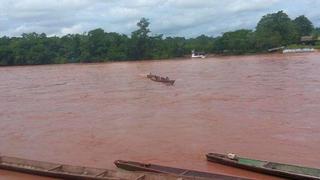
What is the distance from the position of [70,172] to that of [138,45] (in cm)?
5620

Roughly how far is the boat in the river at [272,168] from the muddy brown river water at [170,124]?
14cm

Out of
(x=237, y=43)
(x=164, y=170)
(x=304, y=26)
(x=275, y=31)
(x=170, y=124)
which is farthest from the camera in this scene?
(x=304, y=26)

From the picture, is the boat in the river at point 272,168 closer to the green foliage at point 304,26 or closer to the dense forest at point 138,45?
the dense forest at point 138,45

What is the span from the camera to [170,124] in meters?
15.1

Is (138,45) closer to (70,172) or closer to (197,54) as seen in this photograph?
(197,54)

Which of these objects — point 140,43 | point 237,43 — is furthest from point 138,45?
point 237,43

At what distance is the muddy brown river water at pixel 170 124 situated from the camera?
1141 cm

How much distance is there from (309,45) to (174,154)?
52.7 meters

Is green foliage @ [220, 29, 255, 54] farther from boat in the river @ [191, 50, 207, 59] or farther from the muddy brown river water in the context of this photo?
the muddy brown river water

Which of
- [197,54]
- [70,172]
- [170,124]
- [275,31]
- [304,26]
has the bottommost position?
[170,124]

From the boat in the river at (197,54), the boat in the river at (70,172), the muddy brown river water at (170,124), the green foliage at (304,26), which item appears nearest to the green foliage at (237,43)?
the boat in the river at (197,54)

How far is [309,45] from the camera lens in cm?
6028

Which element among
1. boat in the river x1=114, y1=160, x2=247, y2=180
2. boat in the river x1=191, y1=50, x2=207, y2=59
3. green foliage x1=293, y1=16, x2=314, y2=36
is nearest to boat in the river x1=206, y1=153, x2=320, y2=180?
boat in the river x1=114, y1=160, x2=247, y2=180

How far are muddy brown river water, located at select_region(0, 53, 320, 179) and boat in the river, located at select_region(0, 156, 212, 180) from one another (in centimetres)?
19
